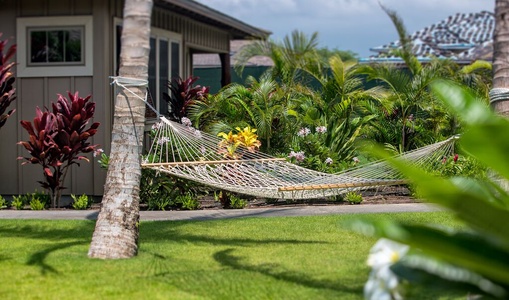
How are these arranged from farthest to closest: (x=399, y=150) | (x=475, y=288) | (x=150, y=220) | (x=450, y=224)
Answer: (x=399, y=150) → (x=150, y=220) → (x=450, y=224) → (x=475, y=288)

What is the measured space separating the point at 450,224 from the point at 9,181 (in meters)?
5.72

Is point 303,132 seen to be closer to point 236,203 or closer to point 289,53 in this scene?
point 236,203

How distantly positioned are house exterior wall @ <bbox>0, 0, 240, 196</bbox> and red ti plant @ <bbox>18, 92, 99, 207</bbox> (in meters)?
0.74

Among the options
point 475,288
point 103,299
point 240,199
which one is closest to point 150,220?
point 240,199

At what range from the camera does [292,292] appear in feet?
15.6

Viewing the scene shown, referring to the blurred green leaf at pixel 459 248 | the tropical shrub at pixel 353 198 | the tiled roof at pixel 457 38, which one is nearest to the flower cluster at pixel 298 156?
the tropical shrub at pixel 353 198

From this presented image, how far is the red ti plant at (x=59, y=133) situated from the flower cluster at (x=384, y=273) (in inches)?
243

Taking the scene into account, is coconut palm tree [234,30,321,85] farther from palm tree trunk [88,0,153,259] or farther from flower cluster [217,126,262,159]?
palm tree trunk [88,0,153,259]

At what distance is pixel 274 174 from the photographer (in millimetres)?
7645

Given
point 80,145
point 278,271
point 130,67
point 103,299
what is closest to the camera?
point 103,299

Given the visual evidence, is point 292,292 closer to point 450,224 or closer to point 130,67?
point 130,67

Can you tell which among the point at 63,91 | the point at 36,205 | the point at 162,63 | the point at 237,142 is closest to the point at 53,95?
the point at 63,91

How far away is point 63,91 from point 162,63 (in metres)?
2.19

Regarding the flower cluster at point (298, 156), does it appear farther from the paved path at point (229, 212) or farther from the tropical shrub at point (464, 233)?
the tropical shrub at point (464, 233)
